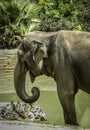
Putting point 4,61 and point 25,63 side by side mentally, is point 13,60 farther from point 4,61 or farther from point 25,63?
point 25,63

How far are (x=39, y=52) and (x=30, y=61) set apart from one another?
24 cm

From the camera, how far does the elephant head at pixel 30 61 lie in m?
6.83

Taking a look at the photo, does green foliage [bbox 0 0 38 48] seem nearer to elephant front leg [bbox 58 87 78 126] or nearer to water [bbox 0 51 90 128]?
water [bbox 0 51 90 128]

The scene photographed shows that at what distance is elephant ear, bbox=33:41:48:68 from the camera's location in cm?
677

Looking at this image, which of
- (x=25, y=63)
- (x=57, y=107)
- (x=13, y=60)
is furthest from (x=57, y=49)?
(x=13, y=60)

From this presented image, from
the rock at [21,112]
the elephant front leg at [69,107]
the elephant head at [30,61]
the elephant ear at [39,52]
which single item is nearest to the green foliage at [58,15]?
the rock at [21,112]

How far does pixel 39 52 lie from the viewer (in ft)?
22.4

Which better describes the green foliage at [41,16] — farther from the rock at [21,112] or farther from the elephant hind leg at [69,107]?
the elephant hind leg at [69,107]

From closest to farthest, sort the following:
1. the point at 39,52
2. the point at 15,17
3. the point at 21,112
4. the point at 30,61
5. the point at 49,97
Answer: the point at 39,52 < the point at 30,61 < the point at 21,112 < the point at 49,97 < the point at 15,17

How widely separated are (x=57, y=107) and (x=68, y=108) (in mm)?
3744

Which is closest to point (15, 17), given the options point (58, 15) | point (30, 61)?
point (58, 15)

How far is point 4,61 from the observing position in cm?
1698

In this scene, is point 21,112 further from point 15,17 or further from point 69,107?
point 15,17

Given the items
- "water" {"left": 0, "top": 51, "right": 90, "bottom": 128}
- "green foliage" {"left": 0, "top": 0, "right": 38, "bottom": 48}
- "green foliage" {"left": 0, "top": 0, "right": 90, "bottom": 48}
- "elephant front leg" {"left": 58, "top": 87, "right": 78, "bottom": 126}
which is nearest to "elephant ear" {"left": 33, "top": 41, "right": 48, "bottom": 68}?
"elephant front leg" {"left": 58, "top": 87, "right": 78, "bottom": 126}
